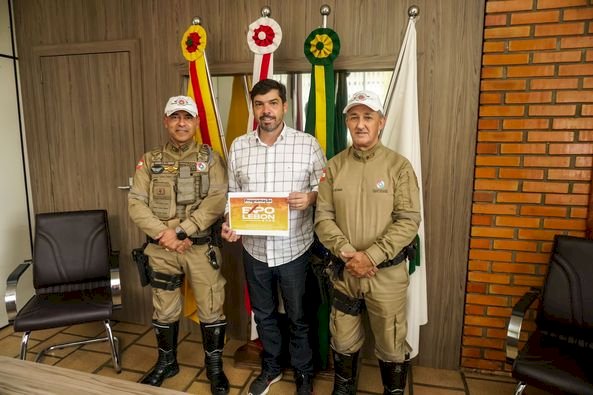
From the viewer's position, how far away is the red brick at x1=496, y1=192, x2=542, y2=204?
2.13 m

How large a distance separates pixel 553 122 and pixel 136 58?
248 cm

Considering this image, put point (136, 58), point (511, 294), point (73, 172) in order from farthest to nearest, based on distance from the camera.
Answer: point (73, 172) → point (136, 58) → point (511, 294)

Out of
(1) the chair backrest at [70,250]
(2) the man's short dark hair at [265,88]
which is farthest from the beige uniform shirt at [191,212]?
(1) the chair backrest at [70,250]

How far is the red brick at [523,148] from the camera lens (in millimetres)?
2092

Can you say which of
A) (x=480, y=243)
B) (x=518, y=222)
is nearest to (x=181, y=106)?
(x=480, y=243)

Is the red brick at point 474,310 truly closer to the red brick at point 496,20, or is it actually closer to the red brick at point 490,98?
the red brick at point 490,98

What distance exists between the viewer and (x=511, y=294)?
223 cm

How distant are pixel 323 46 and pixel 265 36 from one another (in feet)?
1.05

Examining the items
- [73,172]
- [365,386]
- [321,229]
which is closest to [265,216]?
[321,229]

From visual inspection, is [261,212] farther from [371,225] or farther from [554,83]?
[554,83]

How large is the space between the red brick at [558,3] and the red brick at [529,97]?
41 cm

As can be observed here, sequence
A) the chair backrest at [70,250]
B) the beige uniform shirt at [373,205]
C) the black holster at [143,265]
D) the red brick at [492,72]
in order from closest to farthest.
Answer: the beige uniform shirt at [373,205], the red brick at [492,72], the black holster at [143,265], the chair backrest at [70,250]

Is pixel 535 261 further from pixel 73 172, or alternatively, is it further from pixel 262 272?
pixel 73 172

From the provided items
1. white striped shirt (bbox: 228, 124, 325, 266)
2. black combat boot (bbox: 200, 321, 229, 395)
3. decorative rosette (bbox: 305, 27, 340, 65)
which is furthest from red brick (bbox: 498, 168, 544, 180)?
black combat boot (bbox: 200, 321, 229, 395)
